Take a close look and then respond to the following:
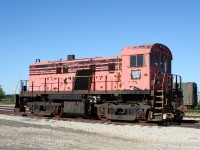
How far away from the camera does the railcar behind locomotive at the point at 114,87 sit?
16344 mm

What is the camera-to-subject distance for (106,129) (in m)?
14.2

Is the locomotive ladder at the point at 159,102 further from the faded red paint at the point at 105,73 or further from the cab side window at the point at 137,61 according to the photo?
the cab side window at the point at 137,61

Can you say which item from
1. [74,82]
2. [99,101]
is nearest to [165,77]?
[99,101]

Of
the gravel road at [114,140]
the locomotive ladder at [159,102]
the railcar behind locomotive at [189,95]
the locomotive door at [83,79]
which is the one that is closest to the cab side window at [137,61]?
the locomotive ladder at [159,102]

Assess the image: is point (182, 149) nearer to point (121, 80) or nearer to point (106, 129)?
point (106, 129)

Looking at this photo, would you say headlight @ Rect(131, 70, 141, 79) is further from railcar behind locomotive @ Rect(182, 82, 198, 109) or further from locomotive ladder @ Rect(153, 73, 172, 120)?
railcar behind locomotive @ Rect(182, 82, 198, 109)

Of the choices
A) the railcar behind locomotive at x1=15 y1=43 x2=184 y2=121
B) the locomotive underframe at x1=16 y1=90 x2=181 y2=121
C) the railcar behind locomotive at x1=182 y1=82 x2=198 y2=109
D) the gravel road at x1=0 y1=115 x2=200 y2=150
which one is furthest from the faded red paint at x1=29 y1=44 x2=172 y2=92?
the railcar behind locomotive at x1=182 y1=82 x2=198 y2=109

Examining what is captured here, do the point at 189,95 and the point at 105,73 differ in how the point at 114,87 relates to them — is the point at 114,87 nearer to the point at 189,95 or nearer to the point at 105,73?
the point at 105,73

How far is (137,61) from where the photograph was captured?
16.8 metres

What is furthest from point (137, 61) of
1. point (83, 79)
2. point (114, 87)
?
point (83, 79)

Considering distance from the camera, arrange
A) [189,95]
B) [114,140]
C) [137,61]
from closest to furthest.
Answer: [114,140] < [137,61] < [189,95]

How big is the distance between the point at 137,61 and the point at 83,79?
415 centimetres

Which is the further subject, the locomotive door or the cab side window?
the locomotive door

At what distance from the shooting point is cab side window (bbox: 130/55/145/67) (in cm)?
1669
